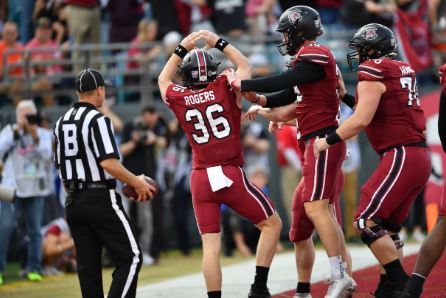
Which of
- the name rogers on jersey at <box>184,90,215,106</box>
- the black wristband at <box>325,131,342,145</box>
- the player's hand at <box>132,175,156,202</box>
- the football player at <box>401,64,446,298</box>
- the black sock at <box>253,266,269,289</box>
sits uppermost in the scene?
the name rogers on jersey at <box>184,90,215,106</box>

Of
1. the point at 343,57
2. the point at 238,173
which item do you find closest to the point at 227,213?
the point at 343,57

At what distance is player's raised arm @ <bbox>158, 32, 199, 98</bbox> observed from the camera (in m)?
8.75

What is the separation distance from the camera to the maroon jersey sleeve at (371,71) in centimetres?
803

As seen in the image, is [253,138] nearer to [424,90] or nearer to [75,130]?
[424,90]

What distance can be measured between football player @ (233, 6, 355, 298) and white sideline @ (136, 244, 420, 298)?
136 cm

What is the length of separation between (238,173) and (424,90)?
768cm

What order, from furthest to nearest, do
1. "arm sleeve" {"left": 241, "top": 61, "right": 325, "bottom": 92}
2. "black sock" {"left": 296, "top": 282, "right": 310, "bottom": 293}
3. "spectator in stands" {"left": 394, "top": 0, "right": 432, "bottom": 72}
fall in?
"spectator in stands" {"left": 394, "top": 0, "right": 432, "bottom": 72}
"black sock" {"left": 296, "top": 282, "right": 310, "bottom": 293}
"arm sleeve" {"left": 241, "top": 61, "right": 325, "bottom": 92}

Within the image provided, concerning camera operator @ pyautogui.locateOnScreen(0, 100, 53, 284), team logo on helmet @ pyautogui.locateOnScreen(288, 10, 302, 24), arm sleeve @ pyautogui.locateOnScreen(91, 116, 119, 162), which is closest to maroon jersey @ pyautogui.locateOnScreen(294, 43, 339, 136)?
team logo on helmet @ pyautogui.locateOnScreen(288, 10, 302, 24)

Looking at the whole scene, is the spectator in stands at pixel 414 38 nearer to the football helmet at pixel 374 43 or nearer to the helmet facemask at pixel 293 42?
the helmet facemask at pixel 293 42

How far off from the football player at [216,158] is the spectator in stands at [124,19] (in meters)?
8.38

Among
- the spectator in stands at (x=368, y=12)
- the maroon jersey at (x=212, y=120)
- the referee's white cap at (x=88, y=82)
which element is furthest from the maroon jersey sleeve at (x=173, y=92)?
the spectator in stands at (x=368, y=12)

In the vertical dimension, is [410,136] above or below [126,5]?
below

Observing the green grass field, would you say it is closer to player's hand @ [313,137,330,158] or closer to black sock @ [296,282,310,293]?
black sock @ [296,282,310,293]

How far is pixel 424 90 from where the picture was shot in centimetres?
1558
